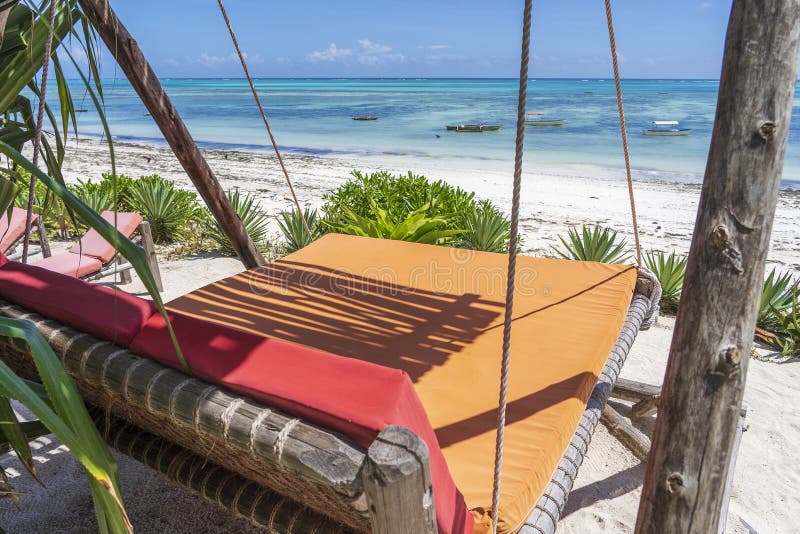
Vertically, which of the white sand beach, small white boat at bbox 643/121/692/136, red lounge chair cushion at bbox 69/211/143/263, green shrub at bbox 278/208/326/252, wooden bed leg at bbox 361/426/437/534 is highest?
small white boat at bbox 643/121/692/136

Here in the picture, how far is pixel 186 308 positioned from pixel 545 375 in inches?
75.3

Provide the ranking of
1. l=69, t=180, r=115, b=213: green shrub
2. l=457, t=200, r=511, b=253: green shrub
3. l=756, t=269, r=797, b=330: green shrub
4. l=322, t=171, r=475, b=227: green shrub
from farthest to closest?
1. l=69, t=180, r=115, b=213: green shrub
2. l=322, t=171, r=475, b=227: green shrub
3. l=457, t=200, r=511, b=253: green shrub
4. l=756, t=269, r=797, b=330: green shrub

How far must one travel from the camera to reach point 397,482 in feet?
3.01

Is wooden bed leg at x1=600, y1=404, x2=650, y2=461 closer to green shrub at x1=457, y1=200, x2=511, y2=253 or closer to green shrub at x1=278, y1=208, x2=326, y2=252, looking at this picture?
green shrub at x1=457, y1=200, x2=511, y2=253

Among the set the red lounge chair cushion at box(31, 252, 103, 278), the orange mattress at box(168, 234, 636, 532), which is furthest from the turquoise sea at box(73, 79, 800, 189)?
the orange mattress at box(168, 234, 636, 532)

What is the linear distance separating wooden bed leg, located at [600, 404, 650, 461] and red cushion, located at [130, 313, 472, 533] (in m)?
1.71

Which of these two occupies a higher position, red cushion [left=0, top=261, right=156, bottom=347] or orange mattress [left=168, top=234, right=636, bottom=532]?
red cushion [left=0, top=261, right=156, bottom=347]

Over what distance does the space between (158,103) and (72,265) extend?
186cm

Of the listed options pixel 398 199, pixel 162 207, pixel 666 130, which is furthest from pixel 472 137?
pixel 162 207

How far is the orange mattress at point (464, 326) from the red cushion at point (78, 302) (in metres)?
1.06

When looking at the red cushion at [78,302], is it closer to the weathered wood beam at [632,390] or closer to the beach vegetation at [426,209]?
the weathered wood beam at [632,390]

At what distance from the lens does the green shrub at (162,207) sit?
6145 mm

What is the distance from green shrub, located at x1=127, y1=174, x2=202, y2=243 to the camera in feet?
20.2

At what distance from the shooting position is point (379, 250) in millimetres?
4031
